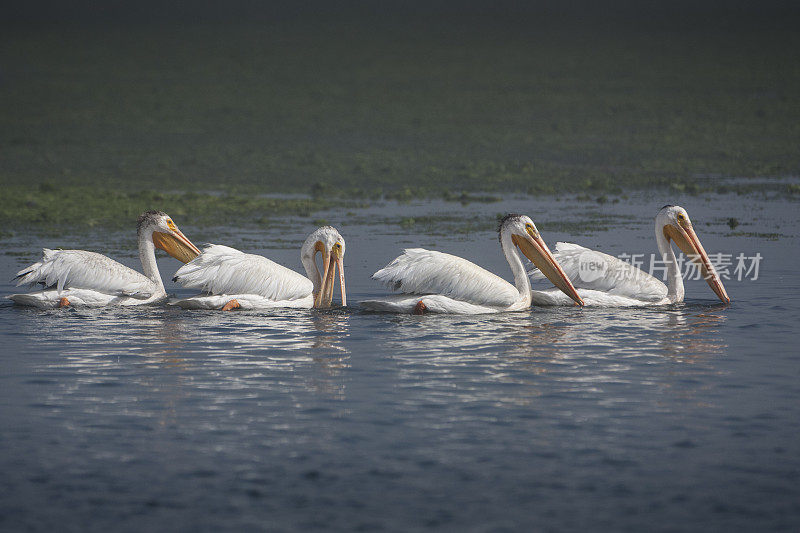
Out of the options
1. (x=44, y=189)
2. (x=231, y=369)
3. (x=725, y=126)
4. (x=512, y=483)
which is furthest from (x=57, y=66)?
(x=512, y=483)

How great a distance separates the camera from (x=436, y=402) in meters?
5.81

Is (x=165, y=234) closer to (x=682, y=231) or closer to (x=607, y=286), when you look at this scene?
(x=607, y=286)

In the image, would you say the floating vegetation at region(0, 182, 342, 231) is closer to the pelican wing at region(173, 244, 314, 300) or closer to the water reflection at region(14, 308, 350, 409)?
the pelican wing at region(173, 244, 314, 300)

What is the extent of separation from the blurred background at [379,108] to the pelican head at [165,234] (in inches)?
216

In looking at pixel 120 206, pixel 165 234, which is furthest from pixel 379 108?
pixel 165 234

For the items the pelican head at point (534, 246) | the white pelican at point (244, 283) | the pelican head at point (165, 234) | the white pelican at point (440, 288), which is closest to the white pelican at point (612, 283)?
the pelican head at point (534, 246)

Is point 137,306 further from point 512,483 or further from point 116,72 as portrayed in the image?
point 116,72

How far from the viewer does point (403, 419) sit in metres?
5.49

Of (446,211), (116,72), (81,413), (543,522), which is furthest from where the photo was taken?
(116,72)

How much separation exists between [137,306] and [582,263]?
3.32 metres

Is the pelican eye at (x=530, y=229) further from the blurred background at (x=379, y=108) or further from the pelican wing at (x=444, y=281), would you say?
the blurred background at (x=379, y=108)

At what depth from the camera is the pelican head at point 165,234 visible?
9164mm

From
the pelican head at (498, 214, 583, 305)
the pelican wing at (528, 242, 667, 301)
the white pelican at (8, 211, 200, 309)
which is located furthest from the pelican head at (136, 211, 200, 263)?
the pelican wing at (528, 242, 667, 301)

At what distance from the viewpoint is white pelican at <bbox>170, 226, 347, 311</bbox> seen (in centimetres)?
839
